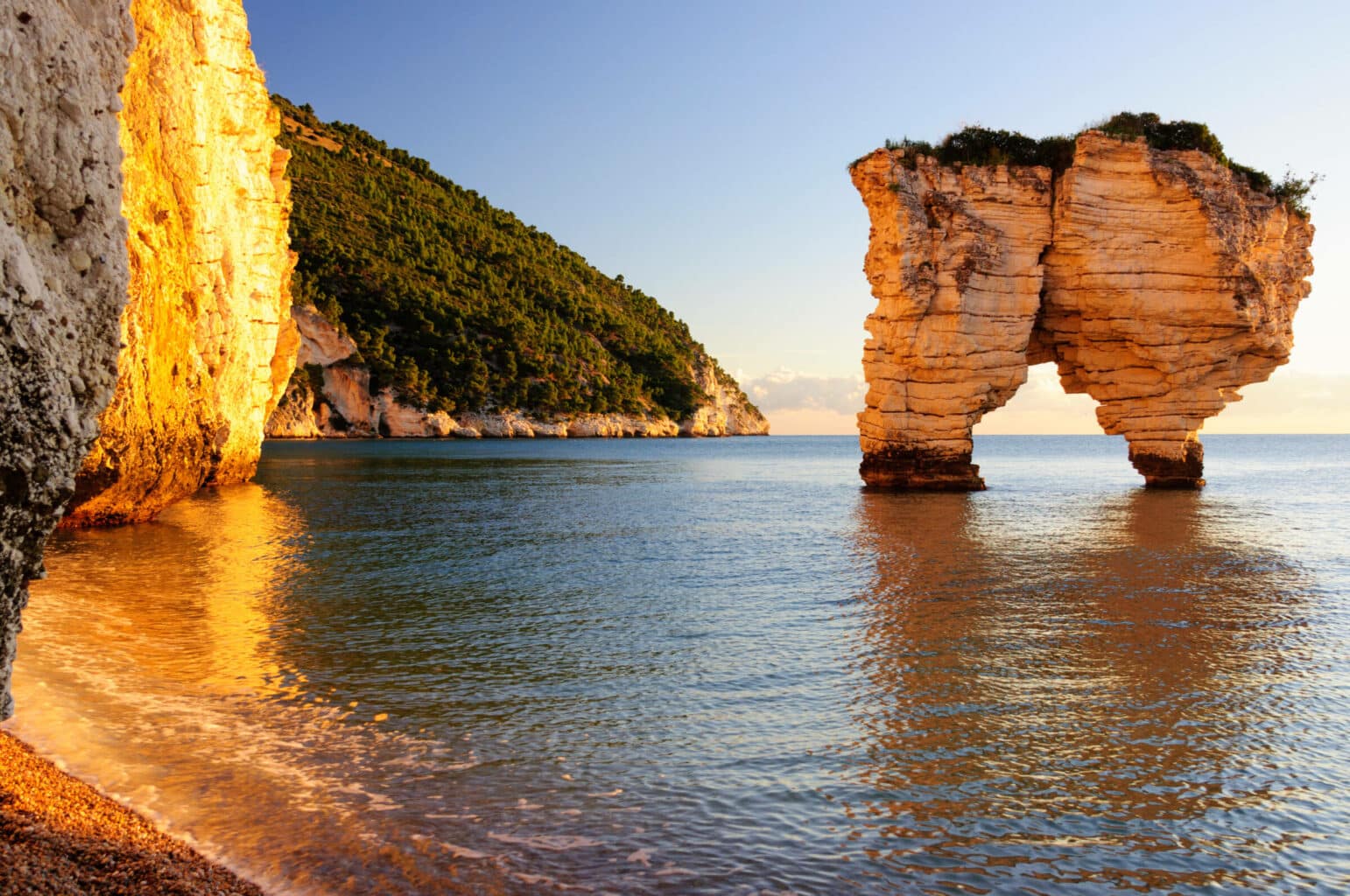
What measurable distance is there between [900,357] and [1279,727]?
2205 centimetres

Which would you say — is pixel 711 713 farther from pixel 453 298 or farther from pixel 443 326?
pixel 453 298

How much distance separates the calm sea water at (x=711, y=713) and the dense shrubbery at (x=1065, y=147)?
16.1m

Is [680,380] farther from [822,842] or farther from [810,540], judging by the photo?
[822,842]

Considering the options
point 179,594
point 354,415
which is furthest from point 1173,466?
point 354,415

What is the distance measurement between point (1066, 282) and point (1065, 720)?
23987mm

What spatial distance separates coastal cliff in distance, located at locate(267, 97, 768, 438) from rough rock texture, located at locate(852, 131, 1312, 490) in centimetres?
6161

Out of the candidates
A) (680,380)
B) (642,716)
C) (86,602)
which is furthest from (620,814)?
(680,380)

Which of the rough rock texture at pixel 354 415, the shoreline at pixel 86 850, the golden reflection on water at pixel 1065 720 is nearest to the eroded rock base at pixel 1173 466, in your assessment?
the golden reflection on water at pixel 1065 720

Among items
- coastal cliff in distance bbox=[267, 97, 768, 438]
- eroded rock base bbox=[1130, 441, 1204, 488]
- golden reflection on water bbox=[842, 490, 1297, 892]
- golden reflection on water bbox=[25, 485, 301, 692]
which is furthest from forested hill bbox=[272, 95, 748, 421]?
golden reflection on water bbox=[842, 490, 1297, 892]

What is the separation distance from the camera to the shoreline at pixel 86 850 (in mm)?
3783

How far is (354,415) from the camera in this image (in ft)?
282

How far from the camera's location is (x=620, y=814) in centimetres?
530

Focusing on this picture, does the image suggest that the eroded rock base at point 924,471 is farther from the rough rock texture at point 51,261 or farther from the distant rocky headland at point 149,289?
the rough rock texture at point 51,261

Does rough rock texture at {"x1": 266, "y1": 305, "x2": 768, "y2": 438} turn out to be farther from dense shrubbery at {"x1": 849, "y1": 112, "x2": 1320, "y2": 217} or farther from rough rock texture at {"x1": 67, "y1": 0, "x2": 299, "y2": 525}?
dense shrubbery at {"x1": 849, "y1": 112, "x2": 1320, "y2": 217}
